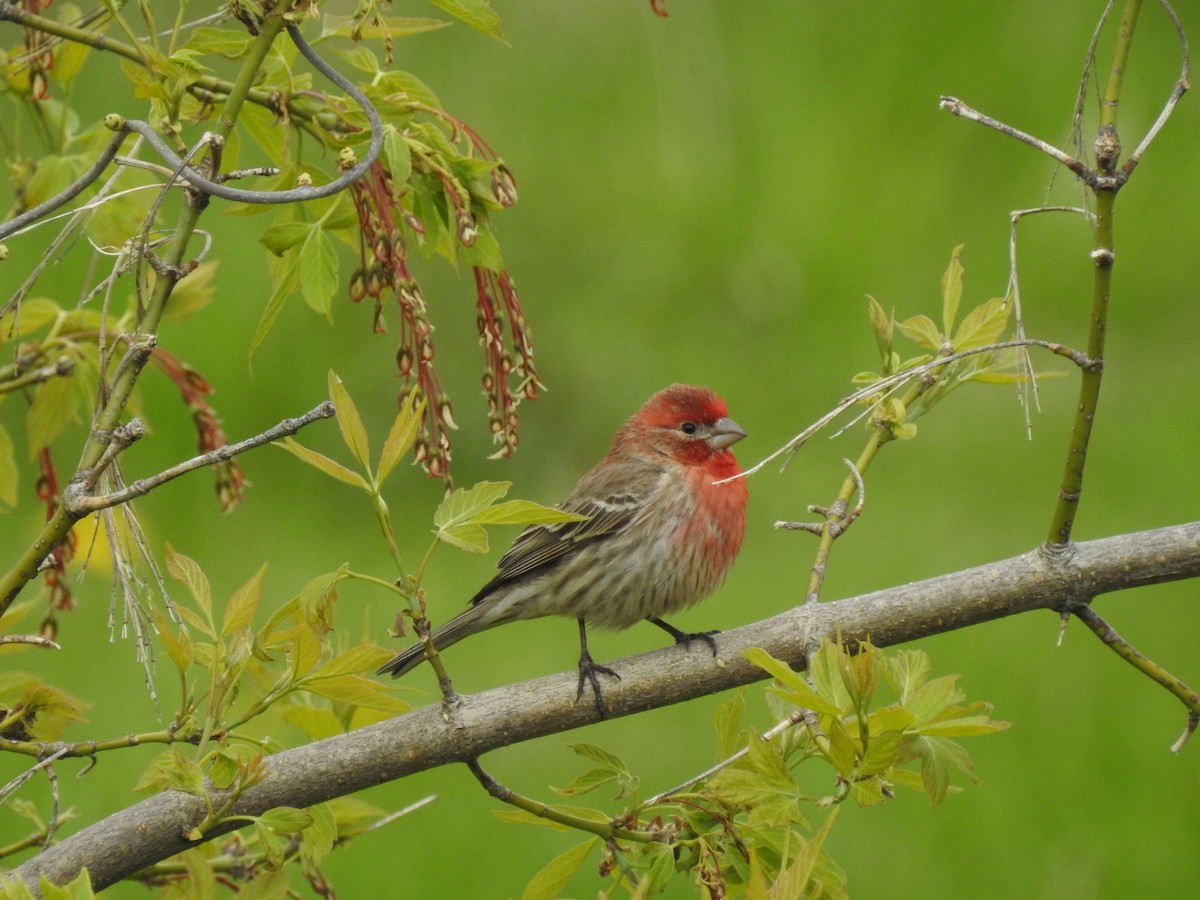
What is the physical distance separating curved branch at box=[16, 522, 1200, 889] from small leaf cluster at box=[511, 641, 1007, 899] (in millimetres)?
246

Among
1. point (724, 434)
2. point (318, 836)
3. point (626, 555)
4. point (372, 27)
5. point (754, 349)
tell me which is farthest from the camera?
point (754, 349)

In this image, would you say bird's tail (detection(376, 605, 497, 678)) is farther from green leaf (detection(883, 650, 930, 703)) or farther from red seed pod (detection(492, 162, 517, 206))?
green leaf (detection(883, 650, 930, 703))

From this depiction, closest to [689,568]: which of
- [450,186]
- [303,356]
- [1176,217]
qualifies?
[450,186]

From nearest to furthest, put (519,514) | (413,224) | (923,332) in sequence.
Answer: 1. (519,514)
2. (413,224)
3. (923,332)

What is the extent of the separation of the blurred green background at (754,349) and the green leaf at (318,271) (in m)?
3.51

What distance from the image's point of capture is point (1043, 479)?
6.74 m

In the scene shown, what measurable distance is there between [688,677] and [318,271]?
1062 millimetres


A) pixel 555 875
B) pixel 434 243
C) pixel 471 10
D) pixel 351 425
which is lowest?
pixel 555 875

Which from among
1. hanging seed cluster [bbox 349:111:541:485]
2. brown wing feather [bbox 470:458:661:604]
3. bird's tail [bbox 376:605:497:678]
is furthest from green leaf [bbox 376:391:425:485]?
brown wing feather [bbox 470:458:661:604]

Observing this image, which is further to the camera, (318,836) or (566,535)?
(566,535)

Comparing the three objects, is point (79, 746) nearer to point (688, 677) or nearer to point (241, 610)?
point (241, 610)

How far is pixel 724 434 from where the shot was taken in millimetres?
4910

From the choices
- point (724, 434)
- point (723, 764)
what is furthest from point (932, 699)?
point (724, 434)

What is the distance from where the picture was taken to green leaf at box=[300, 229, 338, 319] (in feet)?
8.13
